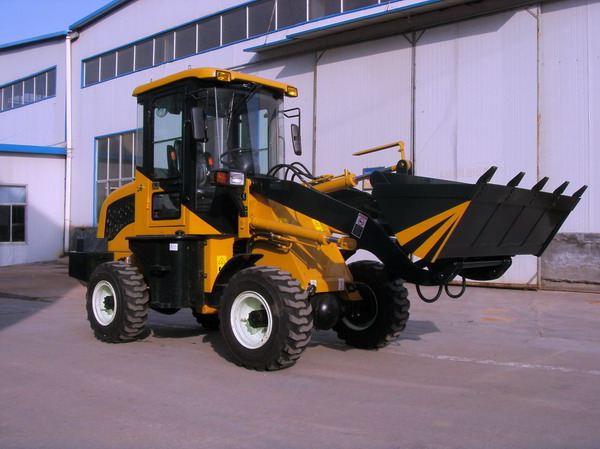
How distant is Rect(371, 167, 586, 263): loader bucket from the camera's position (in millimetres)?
5973

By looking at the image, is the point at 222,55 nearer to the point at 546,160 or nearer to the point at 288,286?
the point at 546,160

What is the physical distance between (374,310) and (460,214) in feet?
7.16

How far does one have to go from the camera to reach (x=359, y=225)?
674 cm

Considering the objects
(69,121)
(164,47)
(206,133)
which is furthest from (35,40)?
(206,133)

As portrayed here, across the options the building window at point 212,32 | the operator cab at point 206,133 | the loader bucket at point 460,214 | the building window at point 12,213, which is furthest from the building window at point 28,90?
the loader bucket at point 460,214

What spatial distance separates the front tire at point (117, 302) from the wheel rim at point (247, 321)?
1671 mm

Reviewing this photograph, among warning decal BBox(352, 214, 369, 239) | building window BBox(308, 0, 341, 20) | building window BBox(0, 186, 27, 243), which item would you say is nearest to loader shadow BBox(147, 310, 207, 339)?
warning decal BBox(352, 214, 369, 239)

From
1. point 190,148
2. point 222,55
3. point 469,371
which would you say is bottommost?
point 469,371

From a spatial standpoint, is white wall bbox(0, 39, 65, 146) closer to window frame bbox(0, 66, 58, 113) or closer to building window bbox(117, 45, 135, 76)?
window frame bbox(0, 66, 58, 113)

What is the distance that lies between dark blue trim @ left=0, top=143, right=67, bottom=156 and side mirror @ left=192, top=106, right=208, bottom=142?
22.3 m

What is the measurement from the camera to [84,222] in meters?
28.2

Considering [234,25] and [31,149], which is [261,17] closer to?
[234,25]

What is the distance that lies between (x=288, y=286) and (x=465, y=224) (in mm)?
1807

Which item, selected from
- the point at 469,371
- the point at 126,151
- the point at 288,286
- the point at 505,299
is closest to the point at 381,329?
the point at 469,371
